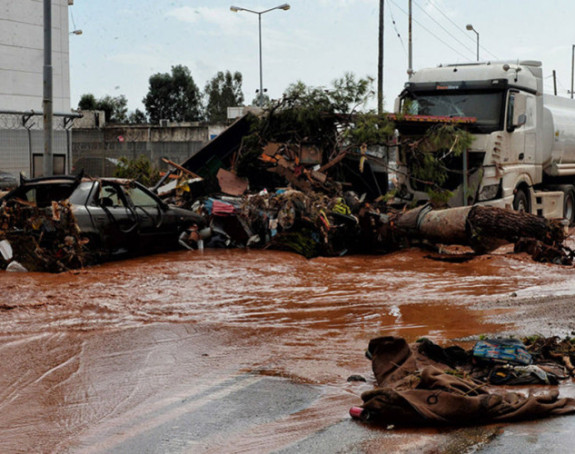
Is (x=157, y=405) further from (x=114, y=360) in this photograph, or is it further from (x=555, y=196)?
(x=555, y=196)

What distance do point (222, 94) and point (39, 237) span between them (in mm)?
76327

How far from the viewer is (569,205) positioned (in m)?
20.9

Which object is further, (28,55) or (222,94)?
(222,94)

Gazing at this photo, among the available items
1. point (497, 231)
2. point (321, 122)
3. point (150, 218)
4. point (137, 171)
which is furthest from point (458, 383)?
point (137, 171)

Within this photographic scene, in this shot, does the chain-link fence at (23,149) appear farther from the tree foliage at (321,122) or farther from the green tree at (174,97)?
the green tree at (174,97)

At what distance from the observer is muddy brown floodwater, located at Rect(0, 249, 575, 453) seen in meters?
4.76

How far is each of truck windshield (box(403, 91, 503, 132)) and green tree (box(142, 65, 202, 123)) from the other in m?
64.7

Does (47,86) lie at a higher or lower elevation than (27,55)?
lower

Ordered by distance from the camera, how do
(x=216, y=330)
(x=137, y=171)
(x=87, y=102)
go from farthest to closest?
(x=87, y=102)
(x=137, y=171)
(x=216, y=330)

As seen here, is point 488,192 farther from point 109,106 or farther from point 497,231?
point 109,106

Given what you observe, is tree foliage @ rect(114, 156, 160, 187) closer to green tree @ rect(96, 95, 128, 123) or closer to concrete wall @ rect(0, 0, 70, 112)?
concrete wall @ rect(0, 0, 70, 112)

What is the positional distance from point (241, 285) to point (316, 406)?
5.81 m

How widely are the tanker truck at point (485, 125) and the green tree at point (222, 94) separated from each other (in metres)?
65.6

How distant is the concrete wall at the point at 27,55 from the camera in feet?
115
